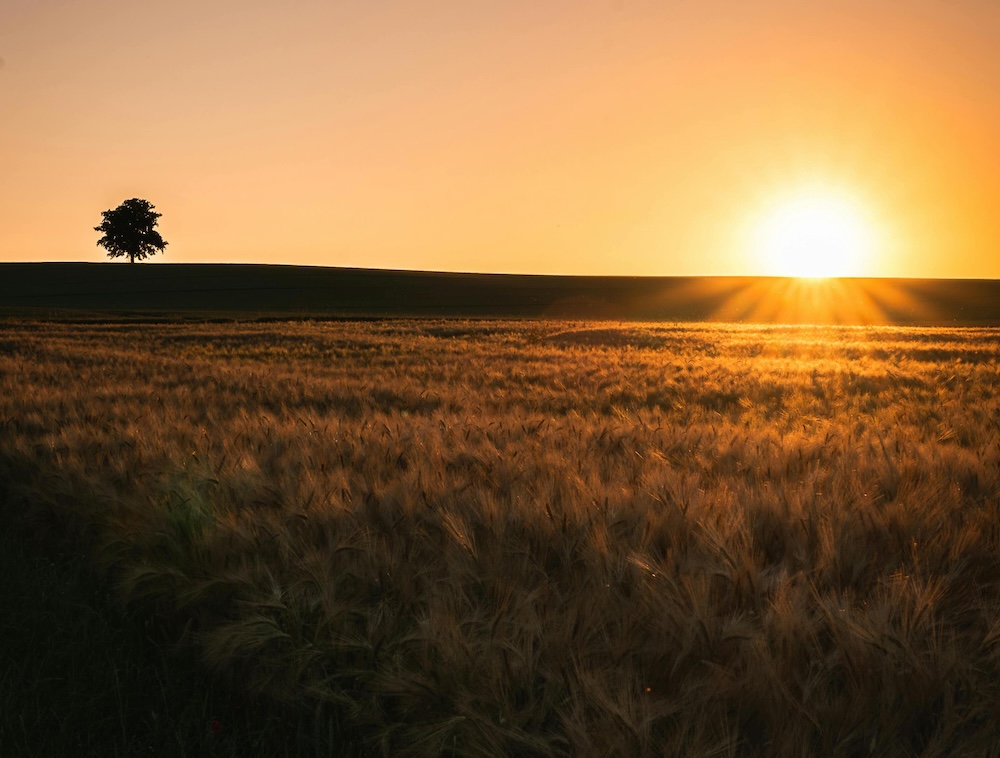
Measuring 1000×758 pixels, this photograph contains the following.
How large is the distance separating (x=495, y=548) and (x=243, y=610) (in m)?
0.87

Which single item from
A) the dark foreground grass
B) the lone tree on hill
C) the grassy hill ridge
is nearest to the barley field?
the dark foreground grass

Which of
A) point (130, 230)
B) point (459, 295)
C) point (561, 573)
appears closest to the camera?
point (561, 573)

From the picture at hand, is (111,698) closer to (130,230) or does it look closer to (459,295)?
(459,295)

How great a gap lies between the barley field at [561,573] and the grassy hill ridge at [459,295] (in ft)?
153

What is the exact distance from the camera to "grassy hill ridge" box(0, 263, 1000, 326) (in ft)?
189

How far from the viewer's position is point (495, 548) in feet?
8.32

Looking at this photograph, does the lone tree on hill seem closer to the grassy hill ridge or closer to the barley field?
the grassy hill ridge

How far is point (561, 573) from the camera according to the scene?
248cm

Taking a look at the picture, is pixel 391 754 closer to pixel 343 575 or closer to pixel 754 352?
pixel 343 575

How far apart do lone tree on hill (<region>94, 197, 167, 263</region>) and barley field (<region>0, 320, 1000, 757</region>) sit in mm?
96895

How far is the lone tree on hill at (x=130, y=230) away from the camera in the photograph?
90250 millimetres

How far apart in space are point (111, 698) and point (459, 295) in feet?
232

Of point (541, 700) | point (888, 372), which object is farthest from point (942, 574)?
point (888, 372)

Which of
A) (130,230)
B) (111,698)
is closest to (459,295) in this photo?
(130,230)
